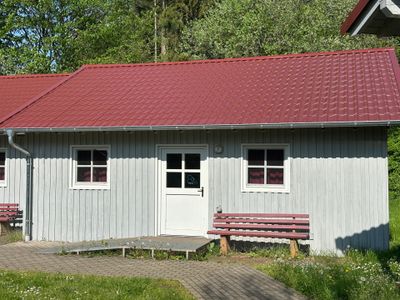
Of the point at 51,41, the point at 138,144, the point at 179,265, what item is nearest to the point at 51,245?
the point at 138,144

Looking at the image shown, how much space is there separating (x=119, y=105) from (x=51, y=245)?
12.2 feet

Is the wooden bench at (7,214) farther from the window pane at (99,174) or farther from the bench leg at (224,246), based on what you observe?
the bench leg at (224,246)

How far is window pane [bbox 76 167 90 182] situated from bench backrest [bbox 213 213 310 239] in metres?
3.43

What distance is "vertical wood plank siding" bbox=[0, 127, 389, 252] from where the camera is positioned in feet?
32.4

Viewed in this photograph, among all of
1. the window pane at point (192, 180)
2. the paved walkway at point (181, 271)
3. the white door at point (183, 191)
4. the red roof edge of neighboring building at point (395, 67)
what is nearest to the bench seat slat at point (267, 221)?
the white door at point (183, 191)

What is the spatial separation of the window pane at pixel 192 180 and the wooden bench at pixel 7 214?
4525 mm

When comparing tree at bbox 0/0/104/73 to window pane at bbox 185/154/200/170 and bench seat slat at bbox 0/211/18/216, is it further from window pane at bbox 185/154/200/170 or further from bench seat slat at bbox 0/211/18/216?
window pane at bbox 185/154/200/170

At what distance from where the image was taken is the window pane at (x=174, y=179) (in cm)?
1128

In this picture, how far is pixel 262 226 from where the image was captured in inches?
398

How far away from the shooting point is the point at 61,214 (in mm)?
11875

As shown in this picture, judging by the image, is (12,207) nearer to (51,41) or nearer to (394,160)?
(394,160)

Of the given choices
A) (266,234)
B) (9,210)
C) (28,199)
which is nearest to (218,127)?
(266,234)

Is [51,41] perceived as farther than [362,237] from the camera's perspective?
Yes

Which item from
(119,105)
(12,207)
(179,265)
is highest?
(119,105)
